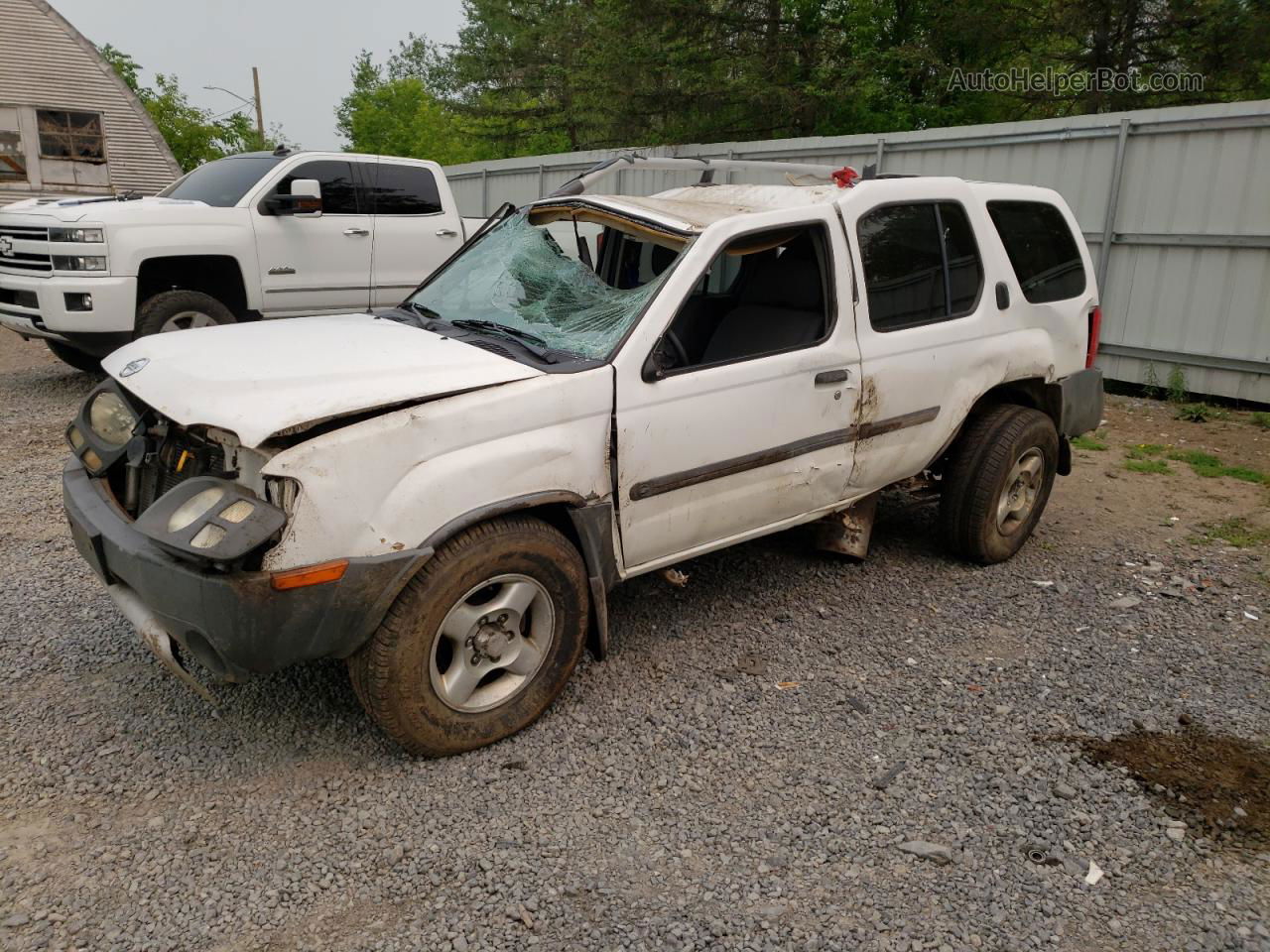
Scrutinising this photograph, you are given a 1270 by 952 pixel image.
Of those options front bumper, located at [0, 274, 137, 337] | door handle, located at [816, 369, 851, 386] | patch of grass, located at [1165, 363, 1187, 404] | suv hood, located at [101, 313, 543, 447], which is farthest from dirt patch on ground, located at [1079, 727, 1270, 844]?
front bumper, located at [0, 274, 137, 337]

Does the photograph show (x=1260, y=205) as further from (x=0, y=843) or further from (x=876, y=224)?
(x=0, y=843)

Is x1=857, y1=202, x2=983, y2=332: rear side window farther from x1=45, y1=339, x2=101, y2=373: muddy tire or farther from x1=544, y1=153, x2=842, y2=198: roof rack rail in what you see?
x1=45, y1=339, x2=101, y2=373: muddy tire

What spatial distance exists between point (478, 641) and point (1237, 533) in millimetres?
4791

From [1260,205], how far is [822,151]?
178 inches

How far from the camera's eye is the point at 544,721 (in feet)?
11.2

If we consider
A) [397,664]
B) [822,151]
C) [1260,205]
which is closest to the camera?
[397,664]

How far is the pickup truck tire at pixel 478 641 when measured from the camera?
292cm

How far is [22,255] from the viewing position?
25.6 feet

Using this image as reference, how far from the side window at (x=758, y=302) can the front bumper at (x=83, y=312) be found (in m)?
5.37

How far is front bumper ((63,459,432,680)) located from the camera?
2652 mm

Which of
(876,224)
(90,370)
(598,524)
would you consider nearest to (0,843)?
(598,524)

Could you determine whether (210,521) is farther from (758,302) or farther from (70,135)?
(70,135)

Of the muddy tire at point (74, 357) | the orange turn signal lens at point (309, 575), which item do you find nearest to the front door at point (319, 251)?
the muddy tire at point (74, 357)

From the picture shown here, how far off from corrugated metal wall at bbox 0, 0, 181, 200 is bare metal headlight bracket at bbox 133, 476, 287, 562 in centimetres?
2349
